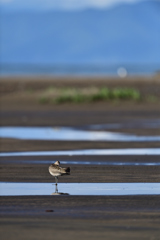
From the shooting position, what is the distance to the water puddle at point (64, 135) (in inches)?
939

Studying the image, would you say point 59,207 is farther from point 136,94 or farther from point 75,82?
point 75,82

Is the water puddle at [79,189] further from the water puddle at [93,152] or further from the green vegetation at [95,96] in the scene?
the green vegetation at [95,96]

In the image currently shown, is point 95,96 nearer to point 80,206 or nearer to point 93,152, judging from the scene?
point 93,152

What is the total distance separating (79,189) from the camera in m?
12.5

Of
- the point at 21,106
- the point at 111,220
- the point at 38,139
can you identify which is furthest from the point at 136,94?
the point at 111,220

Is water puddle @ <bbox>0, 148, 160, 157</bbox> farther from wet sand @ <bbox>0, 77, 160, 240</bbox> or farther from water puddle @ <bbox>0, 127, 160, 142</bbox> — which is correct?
water puddle @ <bbox>0, 127, 160, 142</bbox>

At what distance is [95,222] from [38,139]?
1419cm

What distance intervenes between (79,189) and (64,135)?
12929mm

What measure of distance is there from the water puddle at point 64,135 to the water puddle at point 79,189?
10134 mm

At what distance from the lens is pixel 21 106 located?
1694 inches

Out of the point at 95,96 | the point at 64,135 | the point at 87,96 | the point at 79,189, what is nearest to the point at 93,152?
the point at 64,135

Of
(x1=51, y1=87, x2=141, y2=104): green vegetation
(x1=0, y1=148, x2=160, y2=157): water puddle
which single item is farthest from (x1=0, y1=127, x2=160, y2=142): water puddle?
(x1=51, y1=87, x2=141, y2=104): green vegetation

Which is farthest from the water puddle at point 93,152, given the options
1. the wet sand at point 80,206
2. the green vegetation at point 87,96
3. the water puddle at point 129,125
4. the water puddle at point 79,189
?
the green vegetation at point 87,96

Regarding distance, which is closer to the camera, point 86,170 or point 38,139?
point 86,170
